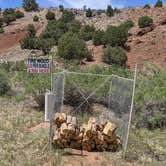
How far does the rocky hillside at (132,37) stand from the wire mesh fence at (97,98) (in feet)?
49.4

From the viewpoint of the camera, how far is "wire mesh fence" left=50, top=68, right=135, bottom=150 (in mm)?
14133

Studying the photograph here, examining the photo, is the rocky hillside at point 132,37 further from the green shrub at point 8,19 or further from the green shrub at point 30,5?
the green shrub at point 30,5

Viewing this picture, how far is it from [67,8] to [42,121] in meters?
53.9

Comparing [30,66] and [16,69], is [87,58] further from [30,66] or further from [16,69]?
[30,66]

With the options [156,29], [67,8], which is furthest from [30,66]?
[67,8]

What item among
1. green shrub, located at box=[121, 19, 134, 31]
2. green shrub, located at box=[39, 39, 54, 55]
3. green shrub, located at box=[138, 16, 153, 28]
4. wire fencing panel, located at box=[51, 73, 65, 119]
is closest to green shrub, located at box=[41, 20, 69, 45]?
green shrub, located at box=[39, 39, 54, 55]

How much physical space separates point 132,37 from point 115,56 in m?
7.19

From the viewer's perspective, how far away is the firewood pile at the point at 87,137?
13.2m

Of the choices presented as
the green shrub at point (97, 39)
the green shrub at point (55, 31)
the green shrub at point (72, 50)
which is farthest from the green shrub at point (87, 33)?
the green shrub at point (72, 50)

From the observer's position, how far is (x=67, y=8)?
228 feet

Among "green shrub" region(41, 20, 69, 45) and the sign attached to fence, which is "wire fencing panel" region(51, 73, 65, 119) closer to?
the sign attached to fence

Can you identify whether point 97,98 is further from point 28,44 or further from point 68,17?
point 68,17

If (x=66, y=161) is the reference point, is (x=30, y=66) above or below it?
above

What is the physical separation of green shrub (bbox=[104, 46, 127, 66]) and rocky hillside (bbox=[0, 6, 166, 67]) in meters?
0.50
